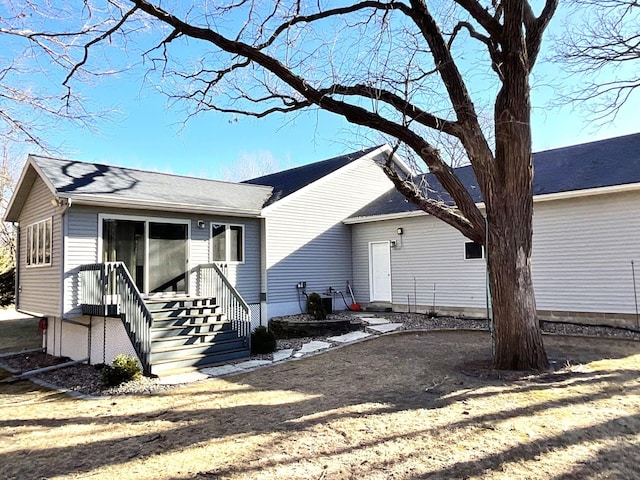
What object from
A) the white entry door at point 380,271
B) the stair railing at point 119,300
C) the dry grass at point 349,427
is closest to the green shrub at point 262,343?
the dry grass at point 349,427

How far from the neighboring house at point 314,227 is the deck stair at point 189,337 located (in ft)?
10.1

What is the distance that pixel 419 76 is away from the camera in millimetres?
6617

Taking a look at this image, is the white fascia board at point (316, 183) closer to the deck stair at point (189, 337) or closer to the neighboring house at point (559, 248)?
the neighboring house at point (559, 248)

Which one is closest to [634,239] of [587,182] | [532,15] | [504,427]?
[587,182]

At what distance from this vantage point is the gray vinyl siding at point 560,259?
354 inches

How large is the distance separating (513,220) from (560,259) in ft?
15.6

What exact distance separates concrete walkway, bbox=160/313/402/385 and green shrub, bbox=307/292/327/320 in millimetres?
1116

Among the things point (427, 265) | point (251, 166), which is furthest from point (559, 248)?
point (251, 166)

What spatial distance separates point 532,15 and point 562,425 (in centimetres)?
595

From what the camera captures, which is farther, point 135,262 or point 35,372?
point 135,262

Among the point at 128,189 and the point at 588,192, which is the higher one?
the point at 128,189

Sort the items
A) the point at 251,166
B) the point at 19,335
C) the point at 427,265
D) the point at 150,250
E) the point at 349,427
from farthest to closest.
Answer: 1. the point at 251,166
2. the point at 19,335
3. the point at 427,265
4. the point at 150,250
5. the point at 349,427

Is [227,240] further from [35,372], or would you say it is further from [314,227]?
[35,372]

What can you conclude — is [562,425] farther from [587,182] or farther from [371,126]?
[587,182]
